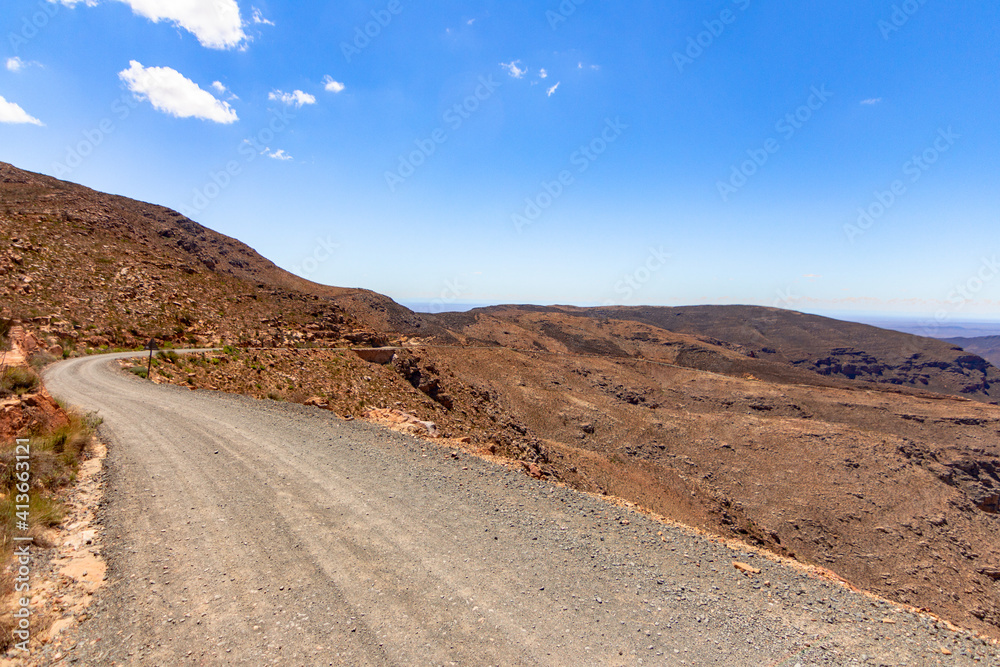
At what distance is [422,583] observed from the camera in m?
5.28

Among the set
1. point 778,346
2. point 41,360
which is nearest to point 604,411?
point 41,360

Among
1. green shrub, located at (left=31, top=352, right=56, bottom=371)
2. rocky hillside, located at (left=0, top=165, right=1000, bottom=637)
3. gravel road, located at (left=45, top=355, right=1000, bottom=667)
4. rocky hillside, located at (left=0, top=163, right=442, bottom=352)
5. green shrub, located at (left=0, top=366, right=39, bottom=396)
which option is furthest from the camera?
rocky hillside, located at (left=0, top=163, right=442, bottom=352)

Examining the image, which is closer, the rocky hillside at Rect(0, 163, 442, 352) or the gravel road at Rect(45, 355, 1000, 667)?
the gravel road at Rect(45, 355, 1000, 667)

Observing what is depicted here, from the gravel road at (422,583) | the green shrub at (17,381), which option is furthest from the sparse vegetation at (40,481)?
the green shrub at (17,381)

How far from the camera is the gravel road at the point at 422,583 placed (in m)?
4.26

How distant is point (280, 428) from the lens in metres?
11.6

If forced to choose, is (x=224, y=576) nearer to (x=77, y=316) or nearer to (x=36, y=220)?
(x=77, y=316)

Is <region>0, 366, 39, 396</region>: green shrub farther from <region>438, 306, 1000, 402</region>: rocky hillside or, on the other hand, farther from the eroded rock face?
<region>438, 306, 1000, 402</region>: rocky hillside

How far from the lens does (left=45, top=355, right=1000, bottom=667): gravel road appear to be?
14.0 ft

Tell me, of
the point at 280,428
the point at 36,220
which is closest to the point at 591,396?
the point at 280,428

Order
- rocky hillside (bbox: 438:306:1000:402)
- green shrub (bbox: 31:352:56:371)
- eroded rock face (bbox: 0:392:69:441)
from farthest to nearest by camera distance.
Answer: rocky hillside (bbox: 438:306:1000:402) < green shrub (bbox: 31:352:56:371) < eroded rock face (bbox: 0:392:69:441)

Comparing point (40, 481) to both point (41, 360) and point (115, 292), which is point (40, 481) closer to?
point (41, 360)

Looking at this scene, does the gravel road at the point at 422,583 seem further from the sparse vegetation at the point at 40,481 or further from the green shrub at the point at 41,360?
the green shrub at the point at 41,360

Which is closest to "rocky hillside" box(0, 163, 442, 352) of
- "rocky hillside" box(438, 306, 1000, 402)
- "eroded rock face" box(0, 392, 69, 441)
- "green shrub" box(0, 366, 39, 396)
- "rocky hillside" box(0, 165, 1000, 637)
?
"rocky hillside" box(0, 165, 1000, 637)
